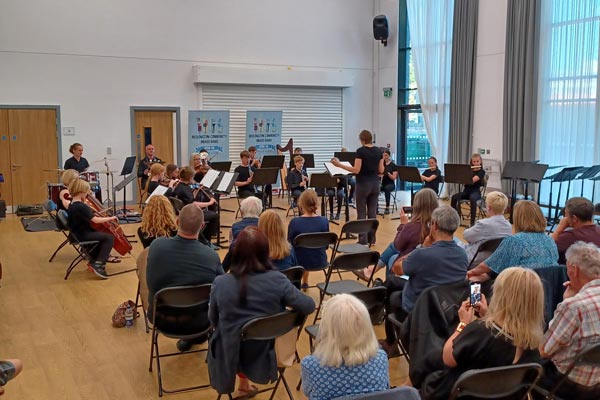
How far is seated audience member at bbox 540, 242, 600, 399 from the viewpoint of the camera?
2768 millimetres

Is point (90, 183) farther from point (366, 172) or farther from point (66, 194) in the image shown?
point (366, 172)

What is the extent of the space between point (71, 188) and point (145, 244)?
1517 millimetres

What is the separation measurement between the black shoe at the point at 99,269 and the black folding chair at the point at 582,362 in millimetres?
5208

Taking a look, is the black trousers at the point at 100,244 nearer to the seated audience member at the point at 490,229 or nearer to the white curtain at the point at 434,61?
the seated audience member at the point at 490,229

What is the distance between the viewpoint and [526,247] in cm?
409

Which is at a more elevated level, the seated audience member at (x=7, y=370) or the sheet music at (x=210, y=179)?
the sheet music at (x=210, y=179)

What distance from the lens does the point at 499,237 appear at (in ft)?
15.8

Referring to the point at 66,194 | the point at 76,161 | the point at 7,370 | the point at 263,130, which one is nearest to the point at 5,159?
the point at 76,161

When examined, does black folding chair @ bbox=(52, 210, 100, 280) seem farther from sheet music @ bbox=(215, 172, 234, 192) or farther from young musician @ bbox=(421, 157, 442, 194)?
young musician @ bbox=(421, 157, 442, 194)

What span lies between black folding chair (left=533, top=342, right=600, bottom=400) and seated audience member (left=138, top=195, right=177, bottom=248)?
11.8 ft

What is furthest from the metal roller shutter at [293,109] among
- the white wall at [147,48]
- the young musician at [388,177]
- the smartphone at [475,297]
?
the smartphone at [475,297]

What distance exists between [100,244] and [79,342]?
7.06 feet

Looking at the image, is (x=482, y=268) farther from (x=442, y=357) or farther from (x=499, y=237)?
(x=442, y=357)

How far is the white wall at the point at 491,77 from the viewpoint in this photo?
11961 mm
